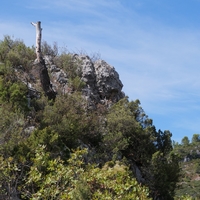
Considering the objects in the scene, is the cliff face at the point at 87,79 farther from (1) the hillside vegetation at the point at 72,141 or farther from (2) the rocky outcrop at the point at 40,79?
(1) the hillside vegetation at the point at 72,141

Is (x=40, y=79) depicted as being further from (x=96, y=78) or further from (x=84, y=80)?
(x=96, y=78)

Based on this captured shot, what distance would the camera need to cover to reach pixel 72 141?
1736 cm

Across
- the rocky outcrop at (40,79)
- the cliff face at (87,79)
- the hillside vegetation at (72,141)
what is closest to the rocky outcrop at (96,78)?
the cliff face at (87,79)

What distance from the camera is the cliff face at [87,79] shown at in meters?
22.3

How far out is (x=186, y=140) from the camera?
112 metres

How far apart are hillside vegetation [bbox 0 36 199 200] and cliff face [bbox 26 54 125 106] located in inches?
11.6

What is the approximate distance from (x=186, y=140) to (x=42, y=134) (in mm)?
101170

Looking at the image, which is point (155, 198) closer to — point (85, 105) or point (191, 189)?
point (85, 105)

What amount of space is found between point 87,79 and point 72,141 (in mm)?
8473

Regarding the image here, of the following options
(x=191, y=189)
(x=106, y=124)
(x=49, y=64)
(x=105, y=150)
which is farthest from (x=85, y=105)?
(x=191, y=189)

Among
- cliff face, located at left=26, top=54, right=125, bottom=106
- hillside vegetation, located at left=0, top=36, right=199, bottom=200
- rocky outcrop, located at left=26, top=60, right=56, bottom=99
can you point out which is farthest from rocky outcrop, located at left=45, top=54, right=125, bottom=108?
rocky outcrop, located at left=26, top=60, right=56, bottom=99

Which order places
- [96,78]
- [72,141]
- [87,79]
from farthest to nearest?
[96,78], [87,79], [72,141]

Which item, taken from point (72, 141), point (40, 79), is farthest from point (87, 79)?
point (72, 141)

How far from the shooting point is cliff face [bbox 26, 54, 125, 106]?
2225 cm
